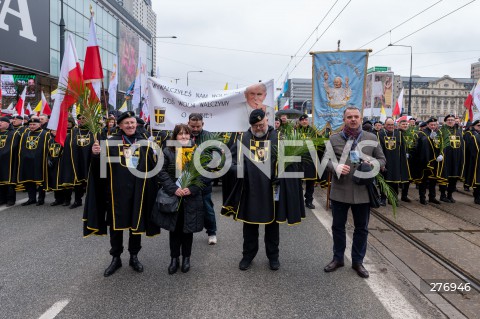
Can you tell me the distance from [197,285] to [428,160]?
22.6 feet

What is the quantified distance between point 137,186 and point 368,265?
2.89 m

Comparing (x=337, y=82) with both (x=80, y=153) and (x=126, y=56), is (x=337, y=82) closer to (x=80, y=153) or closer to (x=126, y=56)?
(x=80, y=153)

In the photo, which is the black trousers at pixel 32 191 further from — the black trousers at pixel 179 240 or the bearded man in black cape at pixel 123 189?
the black trousers at pixel 179 240

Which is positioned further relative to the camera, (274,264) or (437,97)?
(437,97)

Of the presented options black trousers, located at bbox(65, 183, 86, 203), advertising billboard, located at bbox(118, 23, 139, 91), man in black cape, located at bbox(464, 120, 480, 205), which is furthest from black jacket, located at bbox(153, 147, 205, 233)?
advertising billboard, located at bbox(118, 23, 139, 91)

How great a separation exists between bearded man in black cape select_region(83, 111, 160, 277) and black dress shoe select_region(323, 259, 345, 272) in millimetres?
2019

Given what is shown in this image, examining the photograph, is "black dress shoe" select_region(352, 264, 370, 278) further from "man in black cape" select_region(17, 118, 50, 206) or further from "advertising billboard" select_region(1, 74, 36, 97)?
"advertising billboard" select_region(1, 74, 36, 97)

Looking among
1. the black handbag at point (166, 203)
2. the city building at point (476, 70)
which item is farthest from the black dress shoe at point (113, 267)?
the city building at point (476, 70)

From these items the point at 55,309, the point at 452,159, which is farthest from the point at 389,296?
the point at 452,159

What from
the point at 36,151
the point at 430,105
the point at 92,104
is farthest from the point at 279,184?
the point at 430,105

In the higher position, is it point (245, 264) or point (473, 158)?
point (473, 158)

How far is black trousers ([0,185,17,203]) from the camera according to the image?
27.8 feet

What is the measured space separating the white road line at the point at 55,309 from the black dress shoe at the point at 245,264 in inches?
73.5

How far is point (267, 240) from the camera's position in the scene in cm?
470
